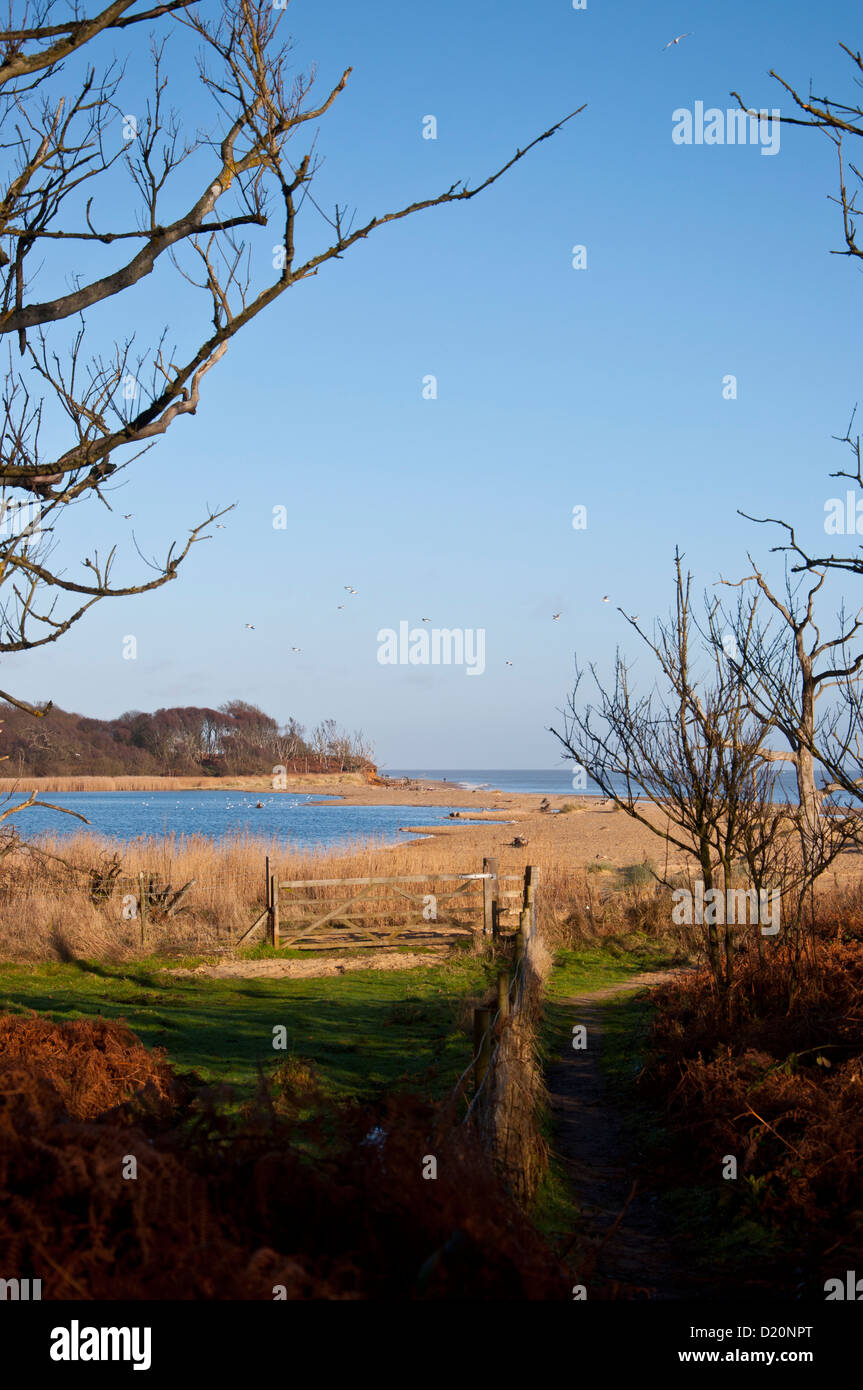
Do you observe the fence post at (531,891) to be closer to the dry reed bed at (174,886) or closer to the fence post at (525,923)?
the fence post at (525,923)

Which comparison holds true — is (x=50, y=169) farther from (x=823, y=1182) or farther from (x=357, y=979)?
(x=357, y=979)

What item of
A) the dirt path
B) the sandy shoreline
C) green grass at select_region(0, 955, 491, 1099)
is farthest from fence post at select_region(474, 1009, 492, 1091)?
the sandy shoreline

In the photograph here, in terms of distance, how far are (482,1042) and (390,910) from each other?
593 inches

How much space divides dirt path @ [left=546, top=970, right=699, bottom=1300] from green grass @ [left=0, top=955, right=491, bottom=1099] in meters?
1.08

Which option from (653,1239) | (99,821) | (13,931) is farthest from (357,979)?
(99,821)

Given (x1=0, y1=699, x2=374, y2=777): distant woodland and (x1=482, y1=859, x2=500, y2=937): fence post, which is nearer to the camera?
(x1=482, y1=859, x2=500, y2=937): fence post

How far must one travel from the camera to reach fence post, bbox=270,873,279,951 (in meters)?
17.4

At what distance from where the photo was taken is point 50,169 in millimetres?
5094

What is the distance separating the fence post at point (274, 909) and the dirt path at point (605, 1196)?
7704 mm

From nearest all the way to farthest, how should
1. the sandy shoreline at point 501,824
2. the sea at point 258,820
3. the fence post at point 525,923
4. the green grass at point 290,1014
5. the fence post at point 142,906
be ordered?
the green grass at point 290,1014, the fence post at point 525,923, the fence post at point 142,906, the sandy shoreline at point 501,824, the sea at point 258,820

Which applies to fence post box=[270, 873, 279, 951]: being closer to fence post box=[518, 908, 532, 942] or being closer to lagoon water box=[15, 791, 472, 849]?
fence post box=[518, 908, 532, 942]

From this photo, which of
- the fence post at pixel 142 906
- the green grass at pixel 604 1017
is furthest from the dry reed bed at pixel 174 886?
the green grass at pixel 604 1017

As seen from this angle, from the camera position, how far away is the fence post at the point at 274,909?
684 inches

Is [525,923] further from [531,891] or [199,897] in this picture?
[199,897]
